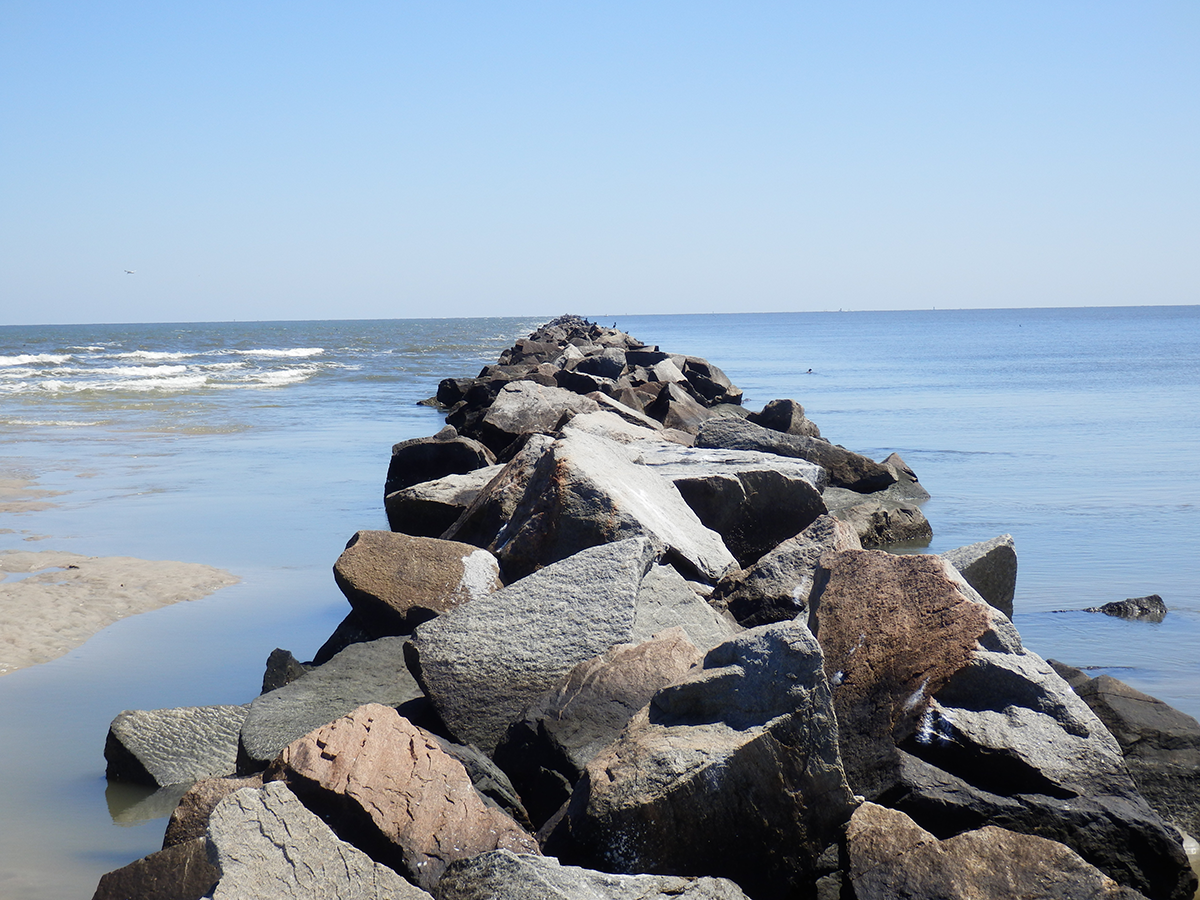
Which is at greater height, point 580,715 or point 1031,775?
point 580,715

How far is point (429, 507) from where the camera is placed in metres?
6.09

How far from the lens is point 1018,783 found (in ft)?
9.58

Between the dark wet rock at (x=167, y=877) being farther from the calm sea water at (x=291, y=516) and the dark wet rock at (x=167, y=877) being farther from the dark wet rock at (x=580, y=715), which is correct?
the dark wet rock at (x=580, y=715)

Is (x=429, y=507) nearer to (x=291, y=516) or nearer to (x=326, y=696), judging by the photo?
(x=326, y=696)

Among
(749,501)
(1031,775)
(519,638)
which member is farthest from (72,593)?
(1031,775)

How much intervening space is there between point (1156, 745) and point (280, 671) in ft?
10.6

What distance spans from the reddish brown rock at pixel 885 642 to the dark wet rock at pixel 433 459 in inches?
186

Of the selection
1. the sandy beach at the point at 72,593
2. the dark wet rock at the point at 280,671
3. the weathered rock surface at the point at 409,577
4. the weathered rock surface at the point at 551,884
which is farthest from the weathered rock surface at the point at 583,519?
the sandy beach at the point at 72,593

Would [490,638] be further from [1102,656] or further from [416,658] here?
[1102,656]

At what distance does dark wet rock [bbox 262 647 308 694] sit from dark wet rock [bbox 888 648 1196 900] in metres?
2.44

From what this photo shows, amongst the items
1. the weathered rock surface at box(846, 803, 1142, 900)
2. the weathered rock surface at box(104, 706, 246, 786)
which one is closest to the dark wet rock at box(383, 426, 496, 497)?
the weathered rock surface at box(104, 706, 246, 786)

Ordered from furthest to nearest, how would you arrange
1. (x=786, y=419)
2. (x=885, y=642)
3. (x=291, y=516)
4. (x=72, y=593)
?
(x=786, y=419) < (x=291, y=516) < (x=72, y=593) < (x=885, y=642)

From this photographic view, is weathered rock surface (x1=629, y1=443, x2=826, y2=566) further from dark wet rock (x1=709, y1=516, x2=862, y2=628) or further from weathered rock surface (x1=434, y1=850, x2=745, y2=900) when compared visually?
weathered rock surface (x1=434, y1=850, x2=745, y2=900)

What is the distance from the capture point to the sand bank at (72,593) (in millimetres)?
5242
